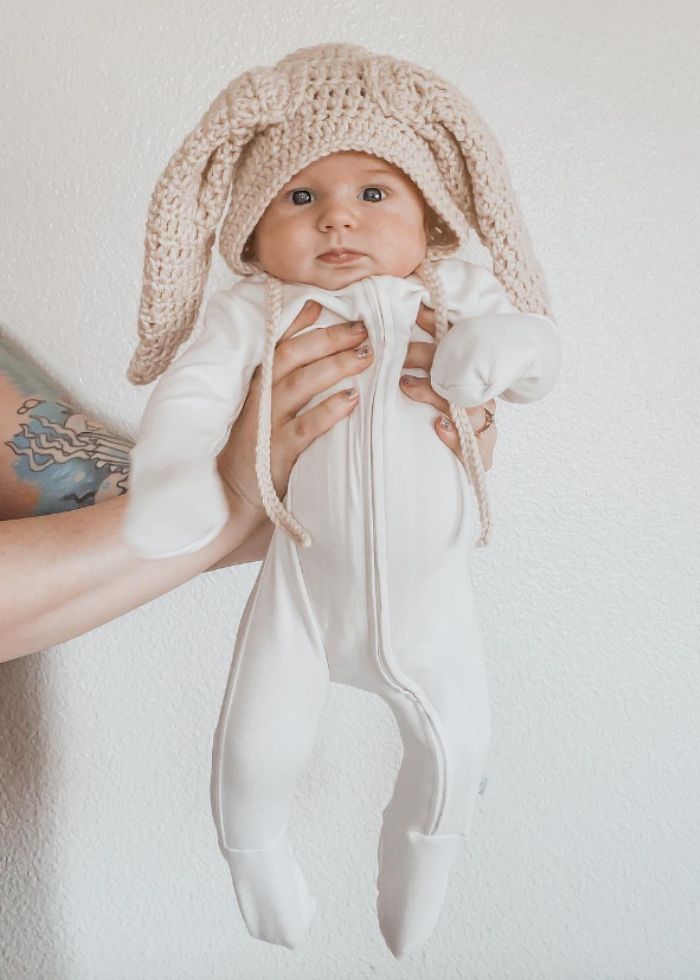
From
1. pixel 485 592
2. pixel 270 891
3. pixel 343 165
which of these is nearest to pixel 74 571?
pixel 270 891

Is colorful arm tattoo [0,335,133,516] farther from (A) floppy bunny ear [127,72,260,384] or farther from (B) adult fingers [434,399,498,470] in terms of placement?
(B) adult fingers [434,399,498,470]

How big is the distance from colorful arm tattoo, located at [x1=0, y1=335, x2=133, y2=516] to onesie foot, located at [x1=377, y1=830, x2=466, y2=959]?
54 centimetres

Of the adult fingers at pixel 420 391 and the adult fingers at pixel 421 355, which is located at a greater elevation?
the adult fingers at pixel 421 355

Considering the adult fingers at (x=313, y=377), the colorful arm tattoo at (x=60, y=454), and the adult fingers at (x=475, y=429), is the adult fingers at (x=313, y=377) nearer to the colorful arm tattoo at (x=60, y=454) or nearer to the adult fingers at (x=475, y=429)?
the adult fingers at (x=475, y=429)

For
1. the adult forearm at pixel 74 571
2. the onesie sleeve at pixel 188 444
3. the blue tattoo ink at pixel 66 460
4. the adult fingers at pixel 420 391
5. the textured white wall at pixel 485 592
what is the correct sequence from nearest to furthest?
the onesie sleeve at pixel 188 444 → the adult fingers at pixel 420 391 → the adult forearm at pixel 74 571 → the blue tattoo ink at pixel 66 460 → the textured white wall at pixel 485 592

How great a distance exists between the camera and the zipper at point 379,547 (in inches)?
34.8

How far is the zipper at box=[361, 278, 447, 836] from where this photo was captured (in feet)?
2.90

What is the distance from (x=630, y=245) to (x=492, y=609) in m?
0.60

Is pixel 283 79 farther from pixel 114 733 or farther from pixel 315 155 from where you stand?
pixel 114 733

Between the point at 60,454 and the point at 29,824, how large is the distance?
2.31ft

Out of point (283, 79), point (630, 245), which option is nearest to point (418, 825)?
point (283, 79)

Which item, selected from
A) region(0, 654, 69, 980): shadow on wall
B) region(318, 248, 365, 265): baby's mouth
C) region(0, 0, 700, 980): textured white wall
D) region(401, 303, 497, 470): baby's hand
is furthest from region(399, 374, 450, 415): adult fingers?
region(0, 654, 69, 980): shadow on wall

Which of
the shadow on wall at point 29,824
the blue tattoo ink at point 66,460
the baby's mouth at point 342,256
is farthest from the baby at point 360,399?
the shadow on wall at point 29,824

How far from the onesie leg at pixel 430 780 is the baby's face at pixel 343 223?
0.32 meters
